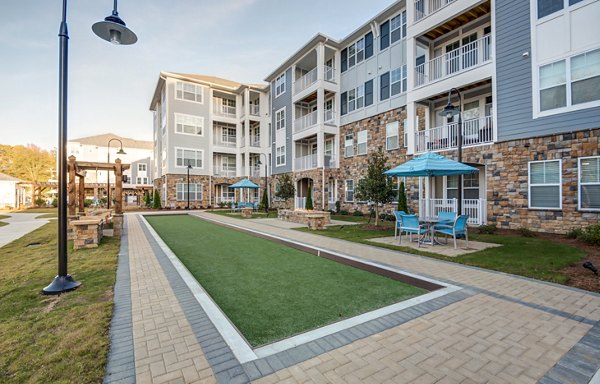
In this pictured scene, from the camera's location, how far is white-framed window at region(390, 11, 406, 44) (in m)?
16.5

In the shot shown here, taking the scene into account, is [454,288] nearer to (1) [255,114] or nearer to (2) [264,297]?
(2) [264,297]

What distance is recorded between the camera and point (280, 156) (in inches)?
1030

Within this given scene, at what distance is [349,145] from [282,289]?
658 inches

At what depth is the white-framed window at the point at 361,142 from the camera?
18.9 metres

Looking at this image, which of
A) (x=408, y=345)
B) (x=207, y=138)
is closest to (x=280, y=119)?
(x=207, y=138)

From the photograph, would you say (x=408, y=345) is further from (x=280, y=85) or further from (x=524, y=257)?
(x=280, y=85)

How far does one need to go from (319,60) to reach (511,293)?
764 inches

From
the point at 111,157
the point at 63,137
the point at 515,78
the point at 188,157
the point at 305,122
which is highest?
the point at 111,157

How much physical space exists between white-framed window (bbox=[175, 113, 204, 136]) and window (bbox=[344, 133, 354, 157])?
17.4 metres

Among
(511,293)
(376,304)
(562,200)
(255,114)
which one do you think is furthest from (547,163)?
(255,114)

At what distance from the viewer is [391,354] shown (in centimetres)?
279

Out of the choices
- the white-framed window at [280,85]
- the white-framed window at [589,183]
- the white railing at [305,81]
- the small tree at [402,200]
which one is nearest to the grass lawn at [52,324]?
the small tree at [402,200]

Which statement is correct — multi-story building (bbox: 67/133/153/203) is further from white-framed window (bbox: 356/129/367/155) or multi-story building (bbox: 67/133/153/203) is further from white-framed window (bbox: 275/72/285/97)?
white-framed window (bbox: 356/129/367/155)

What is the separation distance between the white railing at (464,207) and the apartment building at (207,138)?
655 inches
